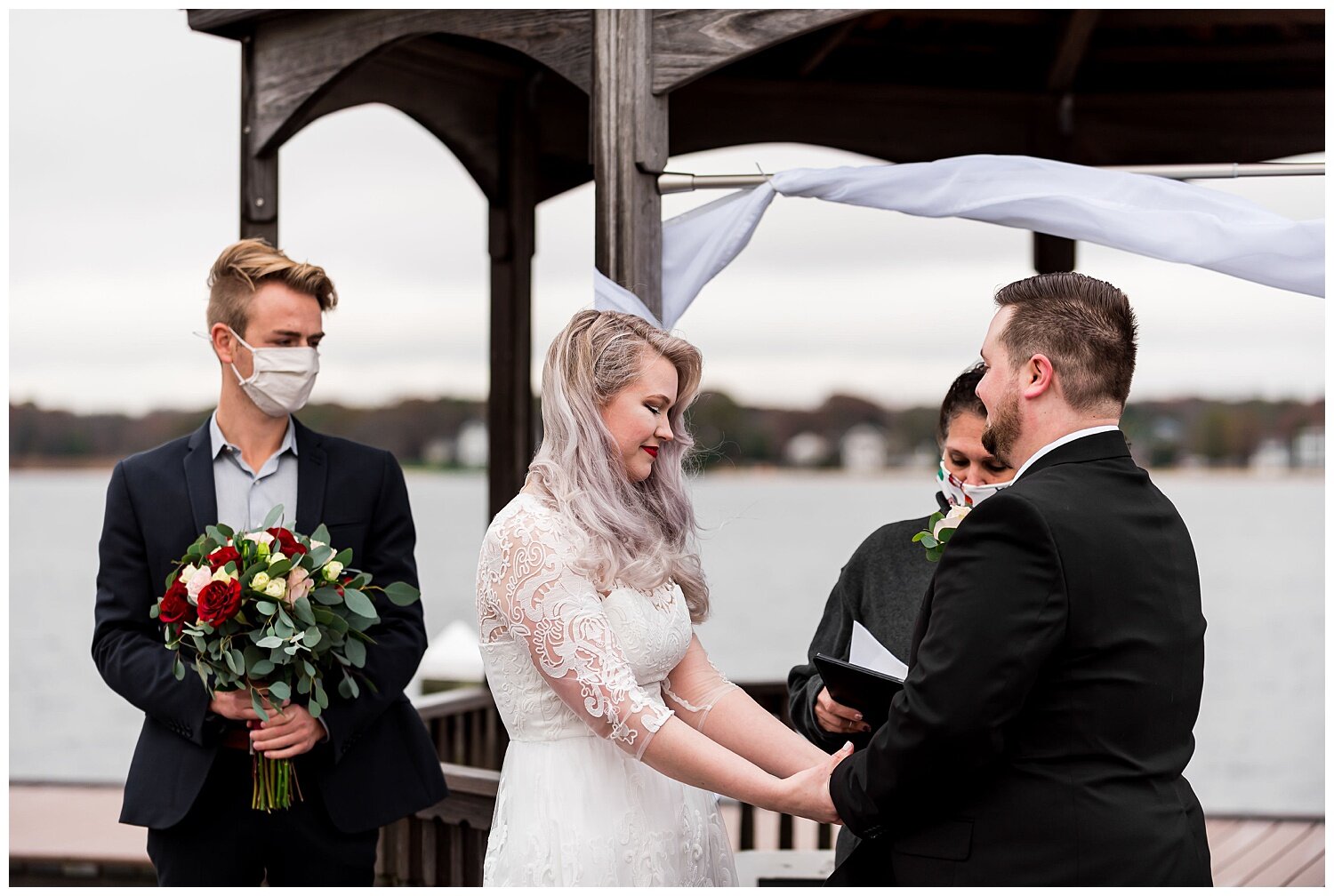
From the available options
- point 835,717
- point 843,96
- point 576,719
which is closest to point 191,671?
point 576,719

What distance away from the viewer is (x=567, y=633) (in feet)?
8.44

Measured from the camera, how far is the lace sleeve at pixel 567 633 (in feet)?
8.46

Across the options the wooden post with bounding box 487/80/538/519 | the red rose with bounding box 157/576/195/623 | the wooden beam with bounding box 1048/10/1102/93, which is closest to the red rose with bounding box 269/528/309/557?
the red rose with bounding box 157/576/195/623

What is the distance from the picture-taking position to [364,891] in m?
3.02

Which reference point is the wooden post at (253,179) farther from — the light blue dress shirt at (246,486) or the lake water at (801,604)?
the lake water at (801,604)

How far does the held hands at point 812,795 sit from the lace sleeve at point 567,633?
0.28 m

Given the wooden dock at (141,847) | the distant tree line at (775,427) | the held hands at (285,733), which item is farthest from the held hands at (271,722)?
the distant tree line at (775,427)

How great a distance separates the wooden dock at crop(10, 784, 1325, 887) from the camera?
5555mm

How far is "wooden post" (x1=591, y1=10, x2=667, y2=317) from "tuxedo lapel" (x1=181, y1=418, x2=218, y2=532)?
113 cm

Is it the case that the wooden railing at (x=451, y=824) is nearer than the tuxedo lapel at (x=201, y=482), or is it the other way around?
the tuxedo lapel at (x=201, y=482)

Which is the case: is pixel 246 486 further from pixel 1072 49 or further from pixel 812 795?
pixel 1072 49

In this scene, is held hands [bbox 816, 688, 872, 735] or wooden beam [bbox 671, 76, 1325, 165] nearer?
held hands [bbox 816, 688, 872, 735]

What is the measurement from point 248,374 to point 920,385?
33.0 m

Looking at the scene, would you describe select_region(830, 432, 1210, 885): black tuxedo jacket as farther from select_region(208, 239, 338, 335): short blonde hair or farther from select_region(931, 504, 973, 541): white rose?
select_region(208, 239, 338, 335): short blonde hair
